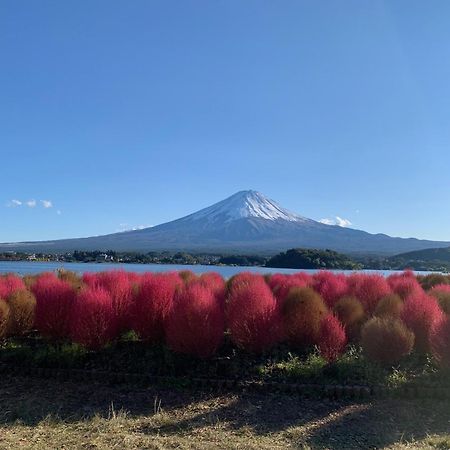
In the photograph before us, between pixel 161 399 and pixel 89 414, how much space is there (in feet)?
4.02

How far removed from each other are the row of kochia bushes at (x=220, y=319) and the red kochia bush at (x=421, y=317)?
19 mm

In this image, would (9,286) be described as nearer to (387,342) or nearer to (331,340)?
(331,340)

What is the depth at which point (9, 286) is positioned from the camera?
14047 mm

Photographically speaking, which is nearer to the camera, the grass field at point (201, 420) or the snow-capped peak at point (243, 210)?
the grass field at point (201, 420)

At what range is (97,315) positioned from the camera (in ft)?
35.7

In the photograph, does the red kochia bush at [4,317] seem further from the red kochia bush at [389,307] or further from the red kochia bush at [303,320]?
the red kochia bush at [389,307]

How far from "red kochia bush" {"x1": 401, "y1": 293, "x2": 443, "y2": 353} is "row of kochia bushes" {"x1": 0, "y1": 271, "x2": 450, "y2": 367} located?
2 cm

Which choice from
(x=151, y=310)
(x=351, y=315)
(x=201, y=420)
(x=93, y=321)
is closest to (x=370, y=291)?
(x=351, y=315)

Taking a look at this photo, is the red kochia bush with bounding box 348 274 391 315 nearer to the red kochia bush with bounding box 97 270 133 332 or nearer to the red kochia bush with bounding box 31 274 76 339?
the red kochia bush with bounding box 97 270 133 332

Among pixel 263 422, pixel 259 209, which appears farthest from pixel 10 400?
pixel 259 209

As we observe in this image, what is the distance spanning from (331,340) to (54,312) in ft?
19.8

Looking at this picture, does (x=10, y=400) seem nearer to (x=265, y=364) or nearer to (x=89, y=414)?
(x=89, y=414)

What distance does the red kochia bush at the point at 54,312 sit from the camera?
1181 centimetres

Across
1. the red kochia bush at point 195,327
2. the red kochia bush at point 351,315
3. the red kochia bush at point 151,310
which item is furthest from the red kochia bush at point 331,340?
the red kochia bush at point 151,310
